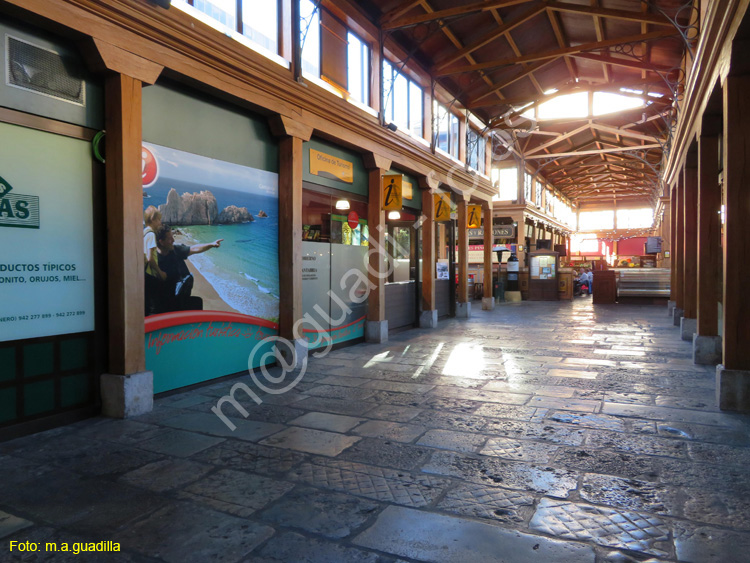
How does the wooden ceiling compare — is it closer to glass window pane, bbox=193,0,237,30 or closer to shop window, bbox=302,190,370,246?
shop window, bbox=302,190,370,246

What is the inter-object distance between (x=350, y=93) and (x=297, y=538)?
7.66m

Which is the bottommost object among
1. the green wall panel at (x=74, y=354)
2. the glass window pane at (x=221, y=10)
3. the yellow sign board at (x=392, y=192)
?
the green wall panel at (x=74, y=354)

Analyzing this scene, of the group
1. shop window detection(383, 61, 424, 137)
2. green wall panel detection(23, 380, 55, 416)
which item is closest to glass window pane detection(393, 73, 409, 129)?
shop window detection(383, 61, 424, 137)

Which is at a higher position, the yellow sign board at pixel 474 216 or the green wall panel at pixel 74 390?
the yellow sign board at pixel 474 216

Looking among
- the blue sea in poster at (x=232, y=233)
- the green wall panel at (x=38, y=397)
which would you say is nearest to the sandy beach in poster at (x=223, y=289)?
the blue sea in poster at (x=232, y=233)

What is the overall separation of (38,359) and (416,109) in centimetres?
941

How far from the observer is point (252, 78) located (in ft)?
20.2

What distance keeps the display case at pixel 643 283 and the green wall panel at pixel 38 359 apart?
18.6m

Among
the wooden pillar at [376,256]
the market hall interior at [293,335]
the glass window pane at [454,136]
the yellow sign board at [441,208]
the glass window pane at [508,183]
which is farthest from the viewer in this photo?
the glass window pane at [508,183]

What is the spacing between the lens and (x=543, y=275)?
21328 mm

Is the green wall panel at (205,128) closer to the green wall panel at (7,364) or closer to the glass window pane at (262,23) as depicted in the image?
the glass window pane at (262,23)

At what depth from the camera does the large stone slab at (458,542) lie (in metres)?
2.47

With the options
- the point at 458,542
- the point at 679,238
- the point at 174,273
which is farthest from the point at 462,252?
the point at 458,542

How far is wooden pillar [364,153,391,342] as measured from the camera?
9.56m
